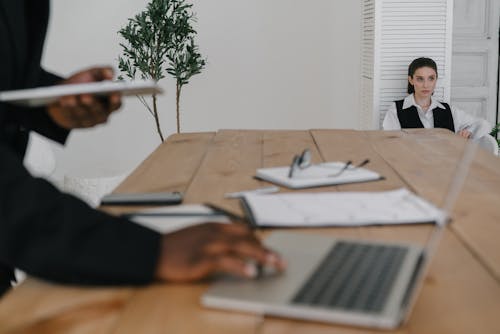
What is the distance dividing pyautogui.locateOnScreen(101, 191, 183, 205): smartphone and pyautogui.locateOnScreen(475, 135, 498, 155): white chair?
2110 mm

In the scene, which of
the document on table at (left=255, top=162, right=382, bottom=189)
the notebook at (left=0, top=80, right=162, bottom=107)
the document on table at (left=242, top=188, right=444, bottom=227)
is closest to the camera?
the notebook at (left=0, top=80, right=162, bottom=107)

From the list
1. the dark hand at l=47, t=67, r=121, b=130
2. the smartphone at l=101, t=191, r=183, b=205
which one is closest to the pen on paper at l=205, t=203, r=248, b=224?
the smartphone at l=101, t=191, r=183, b=205

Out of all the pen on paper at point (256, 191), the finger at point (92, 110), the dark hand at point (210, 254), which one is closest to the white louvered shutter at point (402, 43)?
the pen on paper at point (256, 191)

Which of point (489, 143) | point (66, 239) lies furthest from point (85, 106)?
point (489, 143)

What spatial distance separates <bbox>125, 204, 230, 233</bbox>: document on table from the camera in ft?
3.96

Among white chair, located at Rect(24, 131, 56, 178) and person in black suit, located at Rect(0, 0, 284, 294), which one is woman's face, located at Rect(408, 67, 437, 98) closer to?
white chair, located at Rect(24, 131, 56, 178)

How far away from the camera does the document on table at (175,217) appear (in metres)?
1.21

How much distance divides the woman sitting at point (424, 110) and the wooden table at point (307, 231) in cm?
246

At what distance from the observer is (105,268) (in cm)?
94

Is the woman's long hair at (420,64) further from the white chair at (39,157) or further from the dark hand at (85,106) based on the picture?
the dark hand at (85,106)

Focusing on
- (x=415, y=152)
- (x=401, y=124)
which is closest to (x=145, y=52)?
(x=401, y=124)

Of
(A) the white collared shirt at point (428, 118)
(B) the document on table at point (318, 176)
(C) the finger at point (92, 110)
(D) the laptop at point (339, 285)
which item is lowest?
(A) the white collared shirt at point (428, 118)

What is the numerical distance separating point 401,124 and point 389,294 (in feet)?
12.9

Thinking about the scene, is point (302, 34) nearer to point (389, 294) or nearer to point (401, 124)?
point (401, 124)
